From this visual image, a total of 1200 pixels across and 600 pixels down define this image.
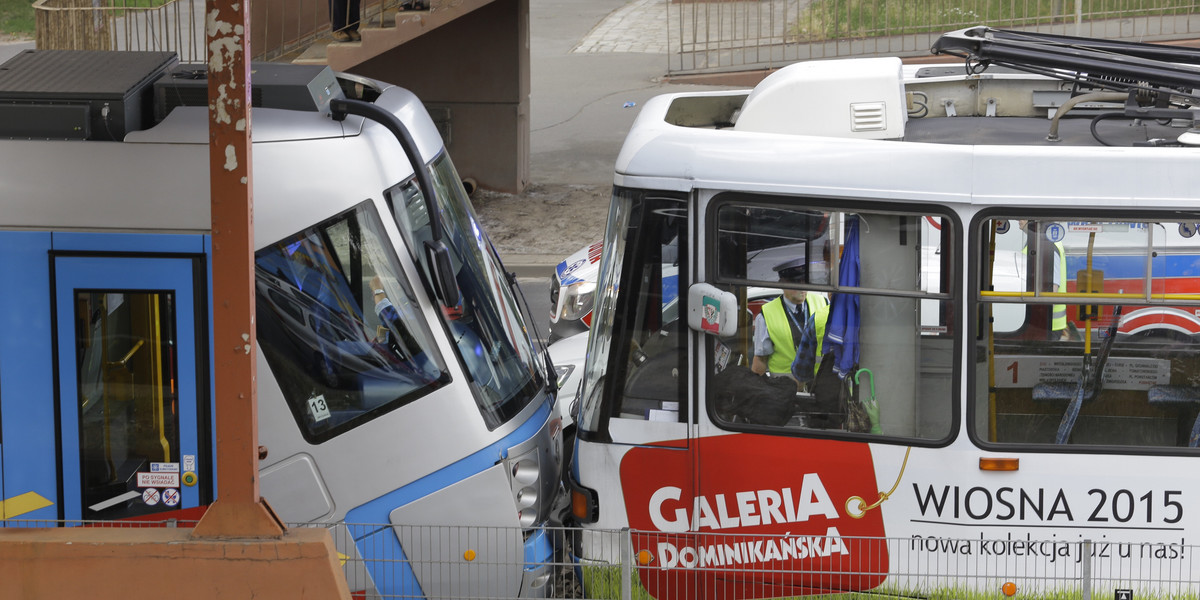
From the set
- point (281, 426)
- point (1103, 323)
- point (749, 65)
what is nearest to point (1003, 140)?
point (1103, 323)

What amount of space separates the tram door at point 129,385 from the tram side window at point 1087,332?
3.36 m

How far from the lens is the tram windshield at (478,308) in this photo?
5.61 meters

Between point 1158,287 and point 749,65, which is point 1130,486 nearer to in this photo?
point 1158,287

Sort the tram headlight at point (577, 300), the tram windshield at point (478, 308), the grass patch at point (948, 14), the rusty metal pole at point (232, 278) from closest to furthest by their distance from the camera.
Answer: the rusty metal pole at point (232, 278) → the tram windshield at point (478, 308) → the tram headlight at point (577, 300) → the grass patch at point (948, 14)

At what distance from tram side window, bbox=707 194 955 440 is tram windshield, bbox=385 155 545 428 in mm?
1066

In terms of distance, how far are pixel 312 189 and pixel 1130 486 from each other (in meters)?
3.67

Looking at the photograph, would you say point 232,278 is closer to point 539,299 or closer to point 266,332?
point 266,332

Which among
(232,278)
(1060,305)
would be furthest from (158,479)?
(1060,305)

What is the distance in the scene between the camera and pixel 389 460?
5465 mm

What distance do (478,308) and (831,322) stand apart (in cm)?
170

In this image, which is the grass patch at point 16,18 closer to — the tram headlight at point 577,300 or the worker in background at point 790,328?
the tram headlight at point 577,300

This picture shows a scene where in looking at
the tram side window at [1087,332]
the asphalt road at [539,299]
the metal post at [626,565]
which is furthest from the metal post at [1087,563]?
the asphalt road at [539,299]

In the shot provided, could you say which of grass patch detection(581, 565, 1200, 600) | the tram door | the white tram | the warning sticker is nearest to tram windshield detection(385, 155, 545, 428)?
the white tram

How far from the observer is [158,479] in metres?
5.41
